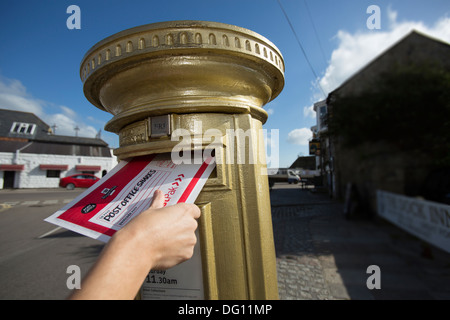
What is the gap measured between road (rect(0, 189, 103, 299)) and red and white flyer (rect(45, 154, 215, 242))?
211 centimetres

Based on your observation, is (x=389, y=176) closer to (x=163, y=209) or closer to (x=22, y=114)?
(x=163, y=209)

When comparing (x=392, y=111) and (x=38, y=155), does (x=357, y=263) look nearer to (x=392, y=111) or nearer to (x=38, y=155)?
(x=392, y=111)

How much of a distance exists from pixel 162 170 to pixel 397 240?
14.3ft

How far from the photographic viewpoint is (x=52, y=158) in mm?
14359

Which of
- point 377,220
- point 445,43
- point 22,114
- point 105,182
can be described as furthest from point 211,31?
point 22,114

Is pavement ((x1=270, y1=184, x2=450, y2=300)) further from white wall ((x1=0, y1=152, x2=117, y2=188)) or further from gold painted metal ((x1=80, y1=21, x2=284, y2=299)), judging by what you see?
white wall ((x1=0, y1=152, x2=117, y2=188))

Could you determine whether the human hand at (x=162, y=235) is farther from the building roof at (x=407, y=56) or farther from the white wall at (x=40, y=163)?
the white wall at (x=40, y=163)

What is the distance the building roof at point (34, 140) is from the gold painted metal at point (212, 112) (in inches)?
394

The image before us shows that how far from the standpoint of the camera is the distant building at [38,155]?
30.5 feet

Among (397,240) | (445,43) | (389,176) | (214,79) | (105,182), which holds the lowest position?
(397,240)

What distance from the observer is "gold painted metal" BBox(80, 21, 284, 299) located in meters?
0.53

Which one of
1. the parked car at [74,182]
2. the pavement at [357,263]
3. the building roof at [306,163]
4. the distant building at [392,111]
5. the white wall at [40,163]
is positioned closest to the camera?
the pavement at [357,263]

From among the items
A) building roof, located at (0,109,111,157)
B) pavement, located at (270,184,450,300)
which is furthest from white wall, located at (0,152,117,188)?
pavement, located at (270,184,450,300)

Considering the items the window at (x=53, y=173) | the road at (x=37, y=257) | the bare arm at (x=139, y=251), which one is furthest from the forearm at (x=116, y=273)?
the window at (x=53, y=173)
